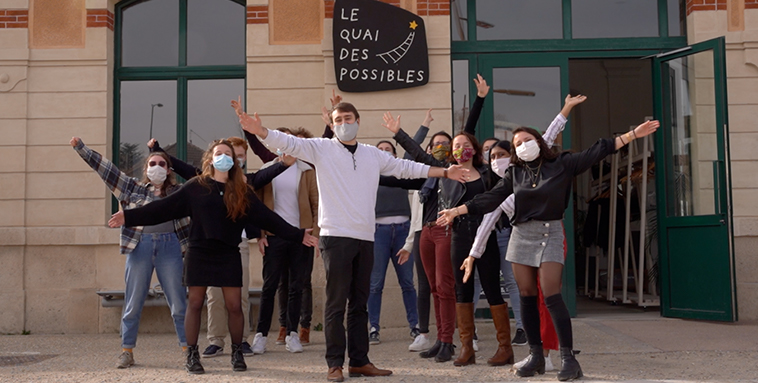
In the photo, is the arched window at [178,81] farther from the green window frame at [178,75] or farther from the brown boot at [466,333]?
the brown boot at [466,333]

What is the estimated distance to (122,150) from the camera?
9.55m

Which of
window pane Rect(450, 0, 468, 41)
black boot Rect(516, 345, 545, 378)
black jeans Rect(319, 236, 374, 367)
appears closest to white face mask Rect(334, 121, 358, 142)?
black jeans Rect(319, 236, 374, 367)

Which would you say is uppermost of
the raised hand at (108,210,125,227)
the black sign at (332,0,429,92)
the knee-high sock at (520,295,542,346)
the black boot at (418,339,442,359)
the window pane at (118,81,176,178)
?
the black sign at (332,0,429,92)

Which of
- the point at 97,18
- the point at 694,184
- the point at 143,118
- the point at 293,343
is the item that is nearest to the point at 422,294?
the point at 293,343

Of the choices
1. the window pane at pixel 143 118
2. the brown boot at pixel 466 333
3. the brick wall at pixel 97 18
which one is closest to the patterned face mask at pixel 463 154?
the brown boot at pixel 466 333

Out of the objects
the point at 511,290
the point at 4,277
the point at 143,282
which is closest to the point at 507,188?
the point at 511,290

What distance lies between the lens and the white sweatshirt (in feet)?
17.9

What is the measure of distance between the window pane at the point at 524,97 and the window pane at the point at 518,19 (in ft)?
1.52

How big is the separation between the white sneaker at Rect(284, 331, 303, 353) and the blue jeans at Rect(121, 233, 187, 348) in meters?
0.99

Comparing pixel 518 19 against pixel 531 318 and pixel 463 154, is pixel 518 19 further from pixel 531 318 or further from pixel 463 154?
pixel 531 318

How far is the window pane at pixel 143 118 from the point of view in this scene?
31.4 ft

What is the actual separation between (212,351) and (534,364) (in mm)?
2861

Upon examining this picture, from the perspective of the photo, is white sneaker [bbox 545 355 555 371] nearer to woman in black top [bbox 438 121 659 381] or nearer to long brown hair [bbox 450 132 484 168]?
woman in black top [bbox 438 121 659 381]

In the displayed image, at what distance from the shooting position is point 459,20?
927 cm
